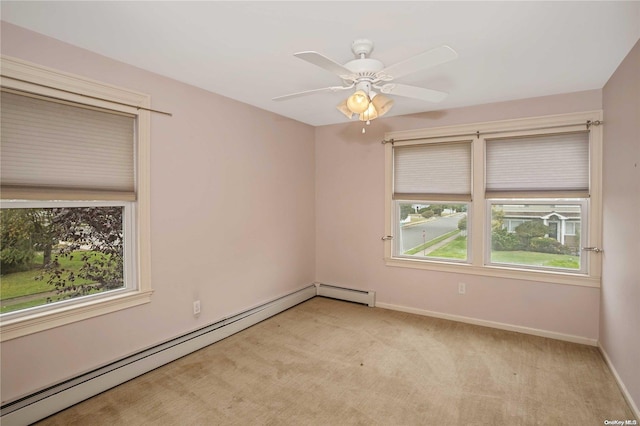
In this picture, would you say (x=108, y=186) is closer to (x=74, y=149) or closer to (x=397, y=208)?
(x=74, y=149)

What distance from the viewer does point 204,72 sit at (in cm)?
281

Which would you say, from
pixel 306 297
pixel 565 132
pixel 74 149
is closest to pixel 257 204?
pixel 306 297

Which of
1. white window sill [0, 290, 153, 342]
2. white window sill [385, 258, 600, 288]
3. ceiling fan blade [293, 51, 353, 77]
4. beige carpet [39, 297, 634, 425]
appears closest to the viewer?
ceiling fan blade [293, 51, 353, 77]

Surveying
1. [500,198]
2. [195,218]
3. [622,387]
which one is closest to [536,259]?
[500,198]

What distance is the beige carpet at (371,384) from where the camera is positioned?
7.25 ft

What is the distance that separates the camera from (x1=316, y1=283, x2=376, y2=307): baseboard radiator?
14.4ft

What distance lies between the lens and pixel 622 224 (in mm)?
2559

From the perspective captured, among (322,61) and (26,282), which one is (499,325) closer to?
(322,61)

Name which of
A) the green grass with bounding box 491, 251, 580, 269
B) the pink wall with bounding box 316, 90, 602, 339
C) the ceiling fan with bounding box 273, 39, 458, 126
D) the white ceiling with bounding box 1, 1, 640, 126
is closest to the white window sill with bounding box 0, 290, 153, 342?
the white ceiling with bounding box 1, 1, 640, 126

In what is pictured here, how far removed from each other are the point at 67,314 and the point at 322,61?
2.40 metres

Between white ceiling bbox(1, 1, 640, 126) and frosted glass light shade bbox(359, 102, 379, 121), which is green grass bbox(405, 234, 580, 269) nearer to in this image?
white ceiling bbox(1, 1, 640, 126)

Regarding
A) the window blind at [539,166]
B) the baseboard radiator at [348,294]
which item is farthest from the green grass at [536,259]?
the baseboard radiator at [348,294]

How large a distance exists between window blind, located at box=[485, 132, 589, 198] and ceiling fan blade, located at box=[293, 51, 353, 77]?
2316 millimetres

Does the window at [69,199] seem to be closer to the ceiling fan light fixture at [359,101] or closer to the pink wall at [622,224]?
the ceiling fan light fixture at [359,101]
